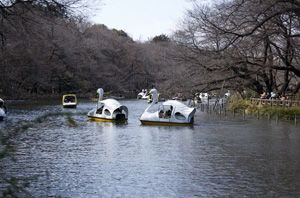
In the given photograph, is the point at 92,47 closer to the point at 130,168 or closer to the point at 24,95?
the point at 24,95

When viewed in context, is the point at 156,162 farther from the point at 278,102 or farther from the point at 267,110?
the point at 278,102

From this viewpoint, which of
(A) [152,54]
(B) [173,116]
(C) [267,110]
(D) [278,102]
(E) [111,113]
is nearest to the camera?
(B) [173,116]

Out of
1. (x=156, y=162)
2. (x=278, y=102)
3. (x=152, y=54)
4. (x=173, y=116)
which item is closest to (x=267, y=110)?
(x=278, y=102)

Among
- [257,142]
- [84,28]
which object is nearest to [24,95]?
[84,28]

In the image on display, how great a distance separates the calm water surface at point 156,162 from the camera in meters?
12.6

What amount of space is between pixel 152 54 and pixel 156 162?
8666 cm

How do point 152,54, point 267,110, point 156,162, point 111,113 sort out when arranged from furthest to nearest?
point 152,54 < point 267,110 < point 111,113 < point 156,162

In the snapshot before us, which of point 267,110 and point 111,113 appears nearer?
point 111,113

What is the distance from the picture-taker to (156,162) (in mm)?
16719

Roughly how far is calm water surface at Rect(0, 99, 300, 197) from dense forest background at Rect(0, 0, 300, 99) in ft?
20.0

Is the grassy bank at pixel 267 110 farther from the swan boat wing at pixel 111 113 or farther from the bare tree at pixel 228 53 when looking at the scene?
the swan boat wing at pixel 111 113

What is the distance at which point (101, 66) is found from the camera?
299ft

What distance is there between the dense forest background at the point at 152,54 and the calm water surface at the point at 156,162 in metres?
6.09

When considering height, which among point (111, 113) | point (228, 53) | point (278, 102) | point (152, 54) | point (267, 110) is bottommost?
point (111, 113)
